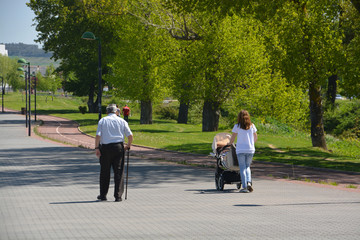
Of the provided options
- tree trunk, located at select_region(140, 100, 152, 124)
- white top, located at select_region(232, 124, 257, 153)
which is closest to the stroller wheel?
white top, located at select_region(232, 124, 257, 153)

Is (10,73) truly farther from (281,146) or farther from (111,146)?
(111,146)

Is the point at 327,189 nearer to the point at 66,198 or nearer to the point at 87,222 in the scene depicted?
the point at 66,198

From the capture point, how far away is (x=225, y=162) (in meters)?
12.2

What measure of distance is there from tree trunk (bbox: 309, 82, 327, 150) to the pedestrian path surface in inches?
452

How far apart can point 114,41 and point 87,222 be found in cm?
4694

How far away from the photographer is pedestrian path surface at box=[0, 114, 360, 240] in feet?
25.0

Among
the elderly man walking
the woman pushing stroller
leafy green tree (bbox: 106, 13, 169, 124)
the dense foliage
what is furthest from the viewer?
leafy green tree (bbox: 106, 13, 169, 124)

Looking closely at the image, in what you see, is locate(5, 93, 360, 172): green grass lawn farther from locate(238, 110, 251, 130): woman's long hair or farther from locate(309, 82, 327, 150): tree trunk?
locate(238, 110, 251, 130): woman's long hair

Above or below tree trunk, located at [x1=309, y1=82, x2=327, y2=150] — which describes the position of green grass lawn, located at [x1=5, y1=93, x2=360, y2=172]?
below

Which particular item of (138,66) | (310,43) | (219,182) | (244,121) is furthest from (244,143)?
(138,66)

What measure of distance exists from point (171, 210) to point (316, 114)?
722 inches

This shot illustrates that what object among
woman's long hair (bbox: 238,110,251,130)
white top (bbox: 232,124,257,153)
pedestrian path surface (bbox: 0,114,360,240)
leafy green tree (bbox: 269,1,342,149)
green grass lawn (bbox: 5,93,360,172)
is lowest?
green grass lawn (bbox: 5,93,360,172)

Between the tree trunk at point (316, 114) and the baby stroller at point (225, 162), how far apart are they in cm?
1397

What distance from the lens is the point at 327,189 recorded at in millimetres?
13648
